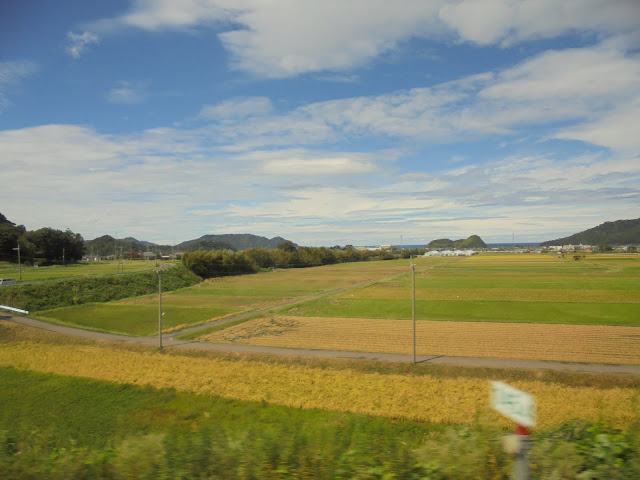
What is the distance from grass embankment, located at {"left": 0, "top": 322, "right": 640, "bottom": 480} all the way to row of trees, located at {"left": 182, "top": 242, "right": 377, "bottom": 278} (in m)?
50.8

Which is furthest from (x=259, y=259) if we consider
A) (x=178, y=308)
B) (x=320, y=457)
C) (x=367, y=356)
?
(x=320, y=457)

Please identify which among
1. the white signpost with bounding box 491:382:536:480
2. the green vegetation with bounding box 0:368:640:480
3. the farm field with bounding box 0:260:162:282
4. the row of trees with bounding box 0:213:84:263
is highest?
the row of trees with bounding box 0:213:84:263

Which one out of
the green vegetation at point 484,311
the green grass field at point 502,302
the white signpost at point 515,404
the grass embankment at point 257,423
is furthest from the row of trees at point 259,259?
the white signpost at point 515,404

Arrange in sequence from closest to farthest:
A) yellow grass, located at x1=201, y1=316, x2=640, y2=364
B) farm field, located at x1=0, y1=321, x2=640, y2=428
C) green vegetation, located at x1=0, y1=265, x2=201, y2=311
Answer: farm field, located at x1=0, y1=321, x2=640, y2=428 < yellow grass, located at x1=201, y1=316, x2=640, y2=364 < green vegetation, located at x1=0, y1=265, x2=201, y2=311

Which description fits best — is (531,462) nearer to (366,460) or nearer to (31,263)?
(366,460)

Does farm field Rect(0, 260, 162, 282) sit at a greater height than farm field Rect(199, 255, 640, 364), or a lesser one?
greater

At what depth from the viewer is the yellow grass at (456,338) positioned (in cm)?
2552

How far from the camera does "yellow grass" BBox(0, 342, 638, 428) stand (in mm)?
16328

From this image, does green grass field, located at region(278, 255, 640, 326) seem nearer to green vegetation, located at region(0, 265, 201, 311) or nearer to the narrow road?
the narrow road

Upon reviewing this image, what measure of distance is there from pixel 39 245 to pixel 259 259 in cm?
5428

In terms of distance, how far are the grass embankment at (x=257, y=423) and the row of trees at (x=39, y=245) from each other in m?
64.3

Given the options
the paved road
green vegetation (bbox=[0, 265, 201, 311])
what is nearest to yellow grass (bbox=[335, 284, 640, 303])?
the paved road

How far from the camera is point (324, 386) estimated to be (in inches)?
796

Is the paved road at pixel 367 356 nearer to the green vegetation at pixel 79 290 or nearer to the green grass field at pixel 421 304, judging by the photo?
the green grass field at pixel 421 304
